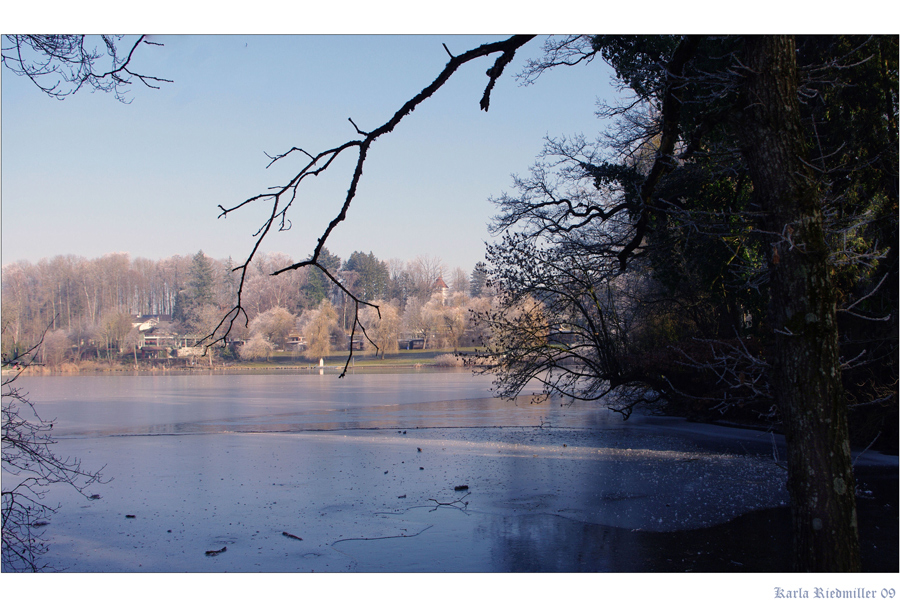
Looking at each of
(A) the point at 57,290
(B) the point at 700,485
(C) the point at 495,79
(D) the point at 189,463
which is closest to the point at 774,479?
(B) the point at 700,485

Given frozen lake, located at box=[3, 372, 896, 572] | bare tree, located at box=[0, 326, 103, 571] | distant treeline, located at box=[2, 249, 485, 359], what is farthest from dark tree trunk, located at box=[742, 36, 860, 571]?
distant treeline, located at box=[2, 249, 485, 359]


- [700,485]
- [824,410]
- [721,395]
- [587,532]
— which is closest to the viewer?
[824,410]

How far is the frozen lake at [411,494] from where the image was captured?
19.1 ft

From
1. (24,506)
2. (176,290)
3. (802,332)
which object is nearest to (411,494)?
(24,506)

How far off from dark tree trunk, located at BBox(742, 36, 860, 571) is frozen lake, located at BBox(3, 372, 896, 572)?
Result: 1.87 m

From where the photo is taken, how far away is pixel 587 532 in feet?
21.3

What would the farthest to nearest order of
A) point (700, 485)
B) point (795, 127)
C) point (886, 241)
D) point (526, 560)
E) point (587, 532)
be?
point (886, 241)
point (700, 485)
point (587, 532)
point (526, 560)
point (795, 127)

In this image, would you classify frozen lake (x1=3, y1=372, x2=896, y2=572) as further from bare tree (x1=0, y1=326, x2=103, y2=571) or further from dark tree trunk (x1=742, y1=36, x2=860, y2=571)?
dark tree trunk (x1=742, y1=36, x2=860, y2=571)

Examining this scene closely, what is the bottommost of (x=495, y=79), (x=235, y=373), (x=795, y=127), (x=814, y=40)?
(x=235, y=373)

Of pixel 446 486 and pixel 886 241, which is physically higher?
pixel 886 241

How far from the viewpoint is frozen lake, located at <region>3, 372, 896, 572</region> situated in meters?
5.82

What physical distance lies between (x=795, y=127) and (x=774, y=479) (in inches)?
249

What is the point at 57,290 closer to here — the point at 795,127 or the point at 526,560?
the point at 526,560

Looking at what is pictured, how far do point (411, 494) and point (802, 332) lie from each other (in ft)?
17.9
